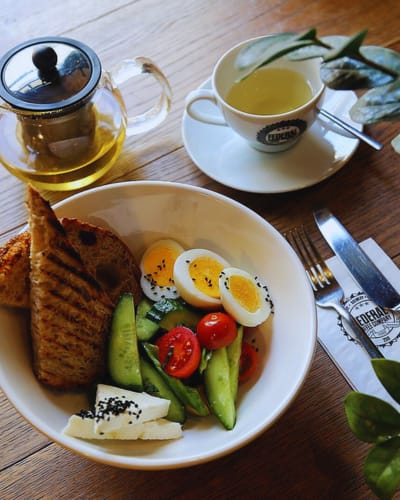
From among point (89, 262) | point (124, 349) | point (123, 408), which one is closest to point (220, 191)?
point (89, 262)

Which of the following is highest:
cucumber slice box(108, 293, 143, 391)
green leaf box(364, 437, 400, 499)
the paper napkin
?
green leaf box(364, 437, 400, 499)

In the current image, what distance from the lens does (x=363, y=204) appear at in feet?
4.00

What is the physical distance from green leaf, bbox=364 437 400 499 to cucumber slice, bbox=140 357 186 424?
386 mm

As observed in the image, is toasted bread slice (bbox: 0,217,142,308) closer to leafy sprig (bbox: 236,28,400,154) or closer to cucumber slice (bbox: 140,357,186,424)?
cucumber slice (bbox: 140,357,186,424)

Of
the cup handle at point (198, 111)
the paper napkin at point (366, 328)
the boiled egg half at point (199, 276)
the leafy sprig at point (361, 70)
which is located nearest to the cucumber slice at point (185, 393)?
the boiled egg half at point (199, 276)

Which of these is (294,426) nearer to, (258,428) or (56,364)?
(258,428)

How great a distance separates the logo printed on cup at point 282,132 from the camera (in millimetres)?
1203

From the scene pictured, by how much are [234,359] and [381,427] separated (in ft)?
1.21

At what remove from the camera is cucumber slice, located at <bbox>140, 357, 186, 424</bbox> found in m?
0.91

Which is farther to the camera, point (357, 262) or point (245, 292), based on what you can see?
point (357, 262)

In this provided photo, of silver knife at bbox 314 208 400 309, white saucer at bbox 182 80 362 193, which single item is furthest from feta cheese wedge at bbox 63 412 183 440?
white saucer at bbox 182 80 362 193

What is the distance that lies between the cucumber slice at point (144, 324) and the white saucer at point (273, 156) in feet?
1.17

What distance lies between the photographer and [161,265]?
1.09 meters

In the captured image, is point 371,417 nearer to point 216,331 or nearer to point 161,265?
point 216,331
